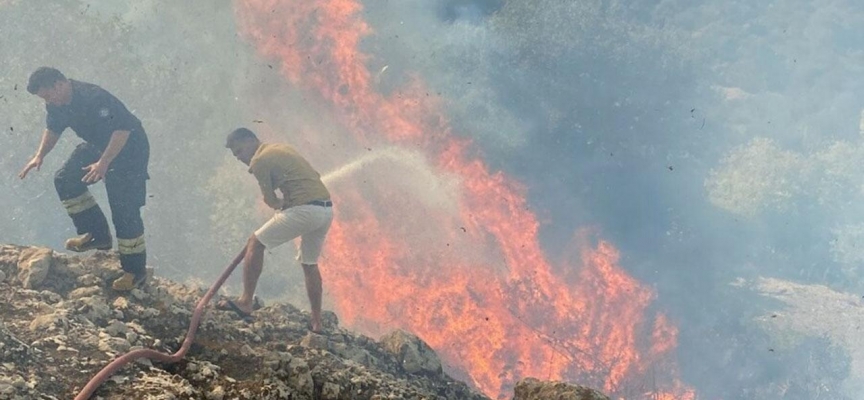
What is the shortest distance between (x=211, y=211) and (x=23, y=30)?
10.7m


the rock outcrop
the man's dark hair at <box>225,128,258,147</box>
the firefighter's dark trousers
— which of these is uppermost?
the man's dark hair at <box>225,128,258,147</box>

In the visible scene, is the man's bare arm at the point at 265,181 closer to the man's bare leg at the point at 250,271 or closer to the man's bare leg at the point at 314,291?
the man's bare leg at the point at 250,271

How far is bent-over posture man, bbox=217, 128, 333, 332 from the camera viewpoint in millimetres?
6426

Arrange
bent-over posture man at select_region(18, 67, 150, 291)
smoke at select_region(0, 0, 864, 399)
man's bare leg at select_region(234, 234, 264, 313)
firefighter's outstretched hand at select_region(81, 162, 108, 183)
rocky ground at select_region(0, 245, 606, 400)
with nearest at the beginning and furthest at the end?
rocky ground at select_region(0, 245, 606, 400)
firefighter's outstretched hand at select_region(81, 162, 108, 183)
bent-over posture man at select_region(18, 67, 150, 291)
man's bare leg at select_region(234, 234, 264, 313)
smoke at select_region(0, 0, 864, 399)

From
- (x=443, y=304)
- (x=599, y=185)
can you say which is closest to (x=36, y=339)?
(x=443, y=304)

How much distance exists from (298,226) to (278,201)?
389 mm

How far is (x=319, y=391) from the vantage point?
4.23 m

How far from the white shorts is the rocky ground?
0.88 metres

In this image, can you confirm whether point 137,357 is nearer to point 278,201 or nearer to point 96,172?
point 96,172

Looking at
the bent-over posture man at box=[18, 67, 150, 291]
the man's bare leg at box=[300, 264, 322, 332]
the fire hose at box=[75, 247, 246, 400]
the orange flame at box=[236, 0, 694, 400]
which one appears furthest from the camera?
the orange flame at box=[236, 0, 694, 400]

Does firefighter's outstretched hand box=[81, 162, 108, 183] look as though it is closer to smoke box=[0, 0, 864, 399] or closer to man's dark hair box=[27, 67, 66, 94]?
man's dark hair box=[27, 67, 66, 94]

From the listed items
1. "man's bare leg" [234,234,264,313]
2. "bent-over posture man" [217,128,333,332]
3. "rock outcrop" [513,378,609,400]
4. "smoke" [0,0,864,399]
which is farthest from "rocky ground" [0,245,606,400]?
"smoke" [0,0,864,399]

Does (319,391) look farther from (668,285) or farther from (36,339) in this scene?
(668,285)

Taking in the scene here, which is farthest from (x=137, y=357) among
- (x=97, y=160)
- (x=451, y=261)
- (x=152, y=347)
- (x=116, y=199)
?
(x=451, y=261)
